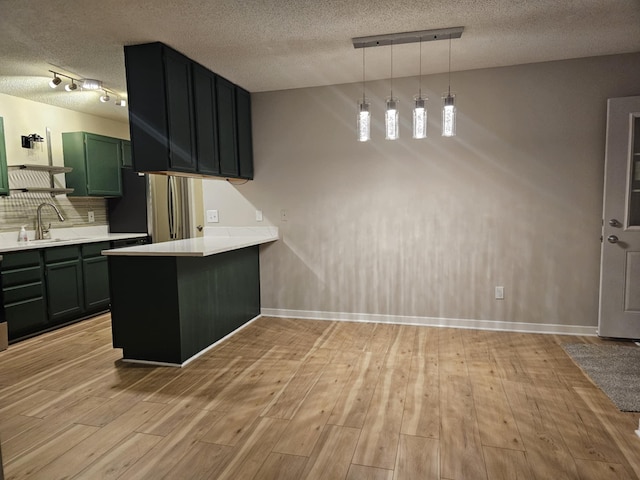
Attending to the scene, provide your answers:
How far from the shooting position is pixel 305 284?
445 cm

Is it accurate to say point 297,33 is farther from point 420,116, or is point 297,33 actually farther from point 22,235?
point 22,235

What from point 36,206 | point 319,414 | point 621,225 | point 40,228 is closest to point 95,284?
point 40,228

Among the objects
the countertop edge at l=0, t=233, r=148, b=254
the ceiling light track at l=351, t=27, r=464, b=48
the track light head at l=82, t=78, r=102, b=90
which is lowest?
the countertop edge at l=0, t=233, r=148, b=254

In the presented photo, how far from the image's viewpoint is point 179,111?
3.29 metres

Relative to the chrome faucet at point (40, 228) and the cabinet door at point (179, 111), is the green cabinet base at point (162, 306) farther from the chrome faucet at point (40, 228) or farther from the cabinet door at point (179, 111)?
the chrome faucet at point (40, 228)

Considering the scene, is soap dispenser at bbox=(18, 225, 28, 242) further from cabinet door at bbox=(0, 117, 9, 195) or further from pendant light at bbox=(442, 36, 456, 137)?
pendant light at bbox=(442, 36, 456, 137)

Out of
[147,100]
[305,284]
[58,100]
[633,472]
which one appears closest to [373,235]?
[305,284]

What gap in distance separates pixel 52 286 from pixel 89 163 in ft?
5.32

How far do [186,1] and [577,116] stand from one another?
127 inches

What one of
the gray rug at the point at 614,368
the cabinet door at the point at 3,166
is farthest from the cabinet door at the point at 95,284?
the gray rug at the point at 614,368

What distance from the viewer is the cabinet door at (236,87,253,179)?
422 cm

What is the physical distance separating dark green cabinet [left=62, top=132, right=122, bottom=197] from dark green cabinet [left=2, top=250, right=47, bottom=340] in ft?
4.21

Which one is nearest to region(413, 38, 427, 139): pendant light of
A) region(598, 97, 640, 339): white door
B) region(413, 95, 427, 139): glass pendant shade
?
region(413, 95, 427, 139): glass pendant shade

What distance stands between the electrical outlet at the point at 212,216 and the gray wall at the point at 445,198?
0.36 feet
